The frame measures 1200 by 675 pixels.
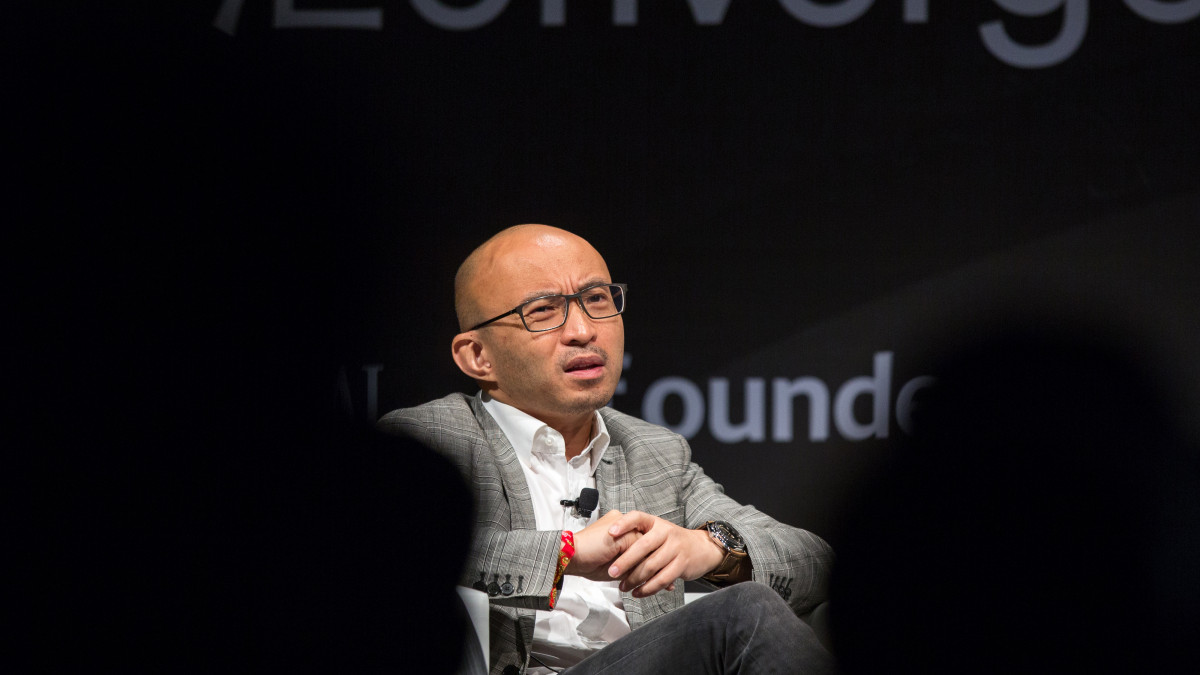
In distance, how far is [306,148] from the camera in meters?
3.00

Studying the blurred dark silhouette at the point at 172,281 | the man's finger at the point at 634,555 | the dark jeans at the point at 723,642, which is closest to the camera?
the dark jeans at the point at 723,642

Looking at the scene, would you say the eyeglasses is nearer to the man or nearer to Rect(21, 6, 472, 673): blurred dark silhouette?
the man

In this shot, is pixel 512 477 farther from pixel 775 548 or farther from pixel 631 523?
pixel 775 548

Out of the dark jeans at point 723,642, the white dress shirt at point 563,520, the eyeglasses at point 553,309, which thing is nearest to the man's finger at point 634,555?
the dark jeans at point 723,642

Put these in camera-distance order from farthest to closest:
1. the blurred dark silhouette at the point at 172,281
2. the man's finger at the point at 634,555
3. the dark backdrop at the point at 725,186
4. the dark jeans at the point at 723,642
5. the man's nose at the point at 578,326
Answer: the dark backdrop at the point at 725,186, the man's nose at the point at 578,326, the blurred dark silhouette at the point at 172,281, the man's finger at the point at 634,555, the dark jeans at the point at 723,642

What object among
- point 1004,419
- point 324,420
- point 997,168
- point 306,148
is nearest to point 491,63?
point 306,148

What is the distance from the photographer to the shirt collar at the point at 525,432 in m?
2.33

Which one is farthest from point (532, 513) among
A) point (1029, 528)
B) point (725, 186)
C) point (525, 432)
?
point (725, 186)

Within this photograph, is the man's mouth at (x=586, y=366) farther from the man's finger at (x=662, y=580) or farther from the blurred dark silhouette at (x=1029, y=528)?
the blurred dark silhouette at (x=1029, y=528)

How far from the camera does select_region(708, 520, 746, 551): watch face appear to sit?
218cm

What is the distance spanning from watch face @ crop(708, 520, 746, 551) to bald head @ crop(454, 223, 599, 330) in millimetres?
653

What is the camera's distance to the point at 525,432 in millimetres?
2328

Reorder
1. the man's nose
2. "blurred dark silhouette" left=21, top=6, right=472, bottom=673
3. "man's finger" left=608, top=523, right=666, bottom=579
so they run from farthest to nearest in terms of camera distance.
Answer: the man's nose < "blurred dark silhouette" left=21, top=6, right=472, bottom=673 < "man's finger" left=608, top=523, right=666, bottom=579

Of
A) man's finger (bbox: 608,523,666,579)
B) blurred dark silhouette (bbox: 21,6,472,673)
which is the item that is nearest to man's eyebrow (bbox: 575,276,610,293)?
blurred dark silhouette (bbox: 21,6,472,673)
